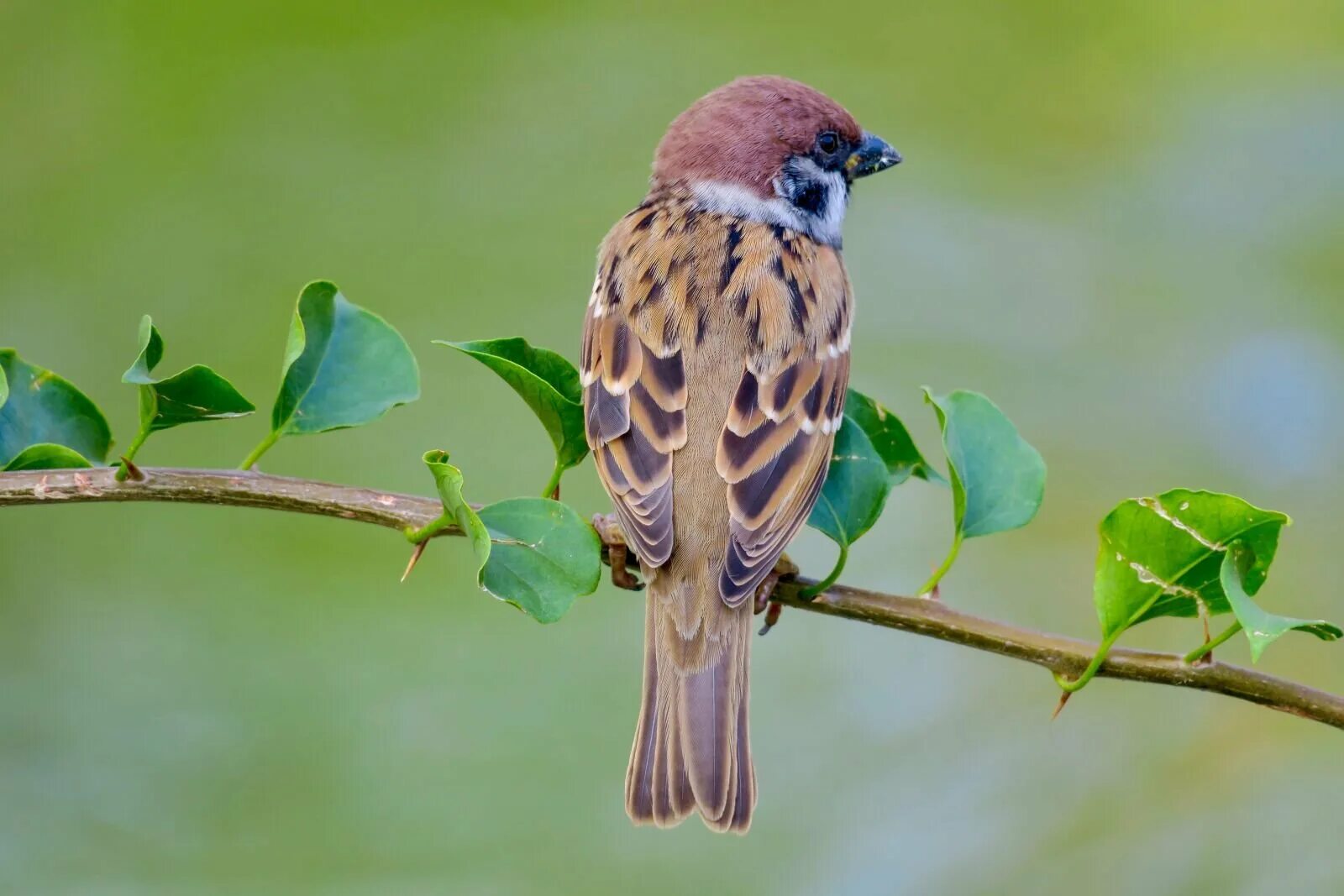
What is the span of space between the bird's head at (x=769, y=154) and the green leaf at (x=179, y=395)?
1.87 meters

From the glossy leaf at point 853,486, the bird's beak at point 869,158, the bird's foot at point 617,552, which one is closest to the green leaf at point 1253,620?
the glossy leaf at point 853,486

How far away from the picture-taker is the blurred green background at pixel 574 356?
4.62 metres

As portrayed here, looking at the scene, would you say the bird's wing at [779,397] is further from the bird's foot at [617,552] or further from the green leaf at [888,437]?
the bird's foot at [617,552]

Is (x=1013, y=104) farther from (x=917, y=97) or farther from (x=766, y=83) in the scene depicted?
(x=766, y=83)

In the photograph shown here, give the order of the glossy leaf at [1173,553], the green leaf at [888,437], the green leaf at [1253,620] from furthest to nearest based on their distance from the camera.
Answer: the green leaf at [888,437], the glossy leaf at [1173,553], the green leaf at [1253,620]

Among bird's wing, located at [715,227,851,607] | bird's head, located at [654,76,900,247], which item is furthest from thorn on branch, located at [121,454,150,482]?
bird's head, located at [654,76,900,247]

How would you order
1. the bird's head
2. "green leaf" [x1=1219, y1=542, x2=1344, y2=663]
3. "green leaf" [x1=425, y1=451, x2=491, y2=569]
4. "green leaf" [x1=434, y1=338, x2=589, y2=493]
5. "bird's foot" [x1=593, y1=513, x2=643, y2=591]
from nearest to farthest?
"green leaf" [x1=1219, y1=542, x2=1344, y2=663], "green leaf" [x1=425, y1=451, x2=491, y2=569], "green leaf" [x1=434, y1=338, x2=589, y2=493], "bird's foot" [x1=593, y1=513, x2=643, y2=591], the bird's head

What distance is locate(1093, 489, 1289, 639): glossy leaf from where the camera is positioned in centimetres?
226

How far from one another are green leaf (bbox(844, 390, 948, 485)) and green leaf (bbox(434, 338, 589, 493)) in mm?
499

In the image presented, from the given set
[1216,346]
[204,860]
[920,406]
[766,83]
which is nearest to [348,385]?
[766,83]

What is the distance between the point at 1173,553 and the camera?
234 centimetres

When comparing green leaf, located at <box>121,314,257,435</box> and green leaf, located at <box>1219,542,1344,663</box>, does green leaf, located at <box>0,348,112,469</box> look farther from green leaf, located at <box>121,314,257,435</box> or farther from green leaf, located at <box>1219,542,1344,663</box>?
green leaf, located at <box>1219,542,1344,663</box>

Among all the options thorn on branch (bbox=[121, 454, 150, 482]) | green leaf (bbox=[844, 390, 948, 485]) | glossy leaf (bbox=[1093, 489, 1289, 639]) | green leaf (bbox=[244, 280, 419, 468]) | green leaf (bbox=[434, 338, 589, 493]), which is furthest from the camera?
green leaf (bbox=[844, 390, 948, 485])

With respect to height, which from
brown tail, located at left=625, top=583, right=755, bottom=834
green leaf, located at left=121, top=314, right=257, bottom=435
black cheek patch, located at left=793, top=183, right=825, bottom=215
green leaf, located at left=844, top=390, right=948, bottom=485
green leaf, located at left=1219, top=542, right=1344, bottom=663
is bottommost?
brown tail, located at left=625, top=583, right=755, bottom=834
